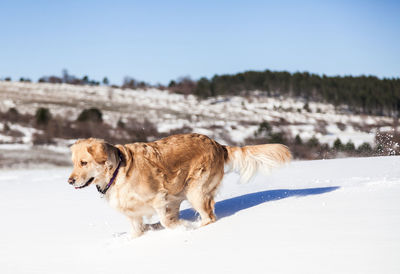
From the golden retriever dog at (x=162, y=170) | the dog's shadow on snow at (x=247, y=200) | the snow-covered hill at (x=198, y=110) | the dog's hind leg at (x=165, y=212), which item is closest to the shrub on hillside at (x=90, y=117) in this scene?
the snow-covered hill at (x=198, y=110)

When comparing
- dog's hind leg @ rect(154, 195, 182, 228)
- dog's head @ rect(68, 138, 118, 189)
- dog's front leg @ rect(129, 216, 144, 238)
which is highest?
dog's head @ rect(68, 138, 118, 189)

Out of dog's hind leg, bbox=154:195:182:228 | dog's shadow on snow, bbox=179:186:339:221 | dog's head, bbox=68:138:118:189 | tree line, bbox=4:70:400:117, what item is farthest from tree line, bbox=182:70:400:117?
dog's head, bbox=68:138:118:189

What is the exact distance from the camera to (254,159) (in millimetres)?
6969

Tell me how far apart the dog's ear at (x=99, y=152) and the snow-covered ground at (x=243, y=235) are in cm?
113

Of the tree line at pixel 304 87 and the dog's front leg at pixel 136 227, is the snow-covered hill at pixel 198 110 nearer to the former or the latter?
the tree line at pixel 304 87

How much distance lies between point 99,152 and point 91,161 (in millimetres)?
158

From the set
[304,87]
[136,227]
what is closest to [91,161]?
[136,227]

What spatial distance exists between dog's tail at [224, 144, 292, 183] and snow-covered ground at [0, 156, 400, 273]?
1.67 feet

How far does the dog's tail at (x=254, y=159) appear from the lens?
6918 millimetres

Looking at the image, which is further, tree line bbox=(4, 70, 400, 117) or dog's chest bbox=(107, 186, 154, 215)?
tree line bbox=(4, 70, 400, 117)

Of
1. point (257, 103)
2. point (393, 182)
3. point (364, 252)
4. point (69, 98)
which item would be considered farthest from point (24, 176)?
point (257, 103)

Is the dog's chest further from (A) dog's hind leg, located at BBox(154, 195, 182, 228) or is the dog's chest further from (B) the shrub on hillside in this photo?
(B) the shrub on hillside

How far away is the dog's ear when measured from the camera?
18.2 feet

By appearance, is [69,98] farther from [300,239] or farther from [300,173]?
[300,239]
